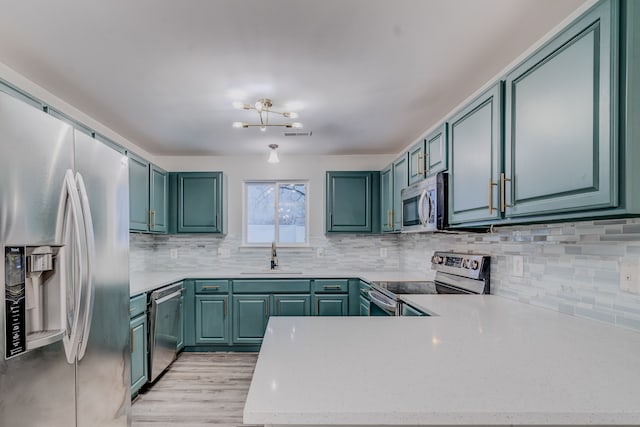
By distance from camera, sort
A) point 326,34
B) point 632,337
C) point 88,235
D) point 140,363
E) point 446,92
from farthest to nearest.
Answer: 1. point 140,363
2. point 446,92
3. point 326,34
4. point 88,235
5. point 632,337

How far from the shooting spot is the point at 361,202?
3781 millimetres

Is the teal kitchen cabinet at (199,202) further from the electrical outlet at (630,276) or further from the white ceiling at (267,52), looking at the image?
the electrical outlet at (630,276)

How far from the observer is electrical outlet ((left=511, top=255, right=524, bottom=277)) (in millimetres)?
1875

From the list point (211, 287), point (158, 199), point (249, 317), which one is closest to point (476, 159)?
point (249, 317)

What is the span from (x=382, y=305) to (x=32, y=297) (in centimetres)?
197

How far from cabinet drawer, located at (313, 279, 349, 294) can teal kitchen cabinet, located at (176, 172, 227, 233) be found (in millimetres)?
1265

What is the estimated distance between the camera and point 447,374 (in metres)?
→ 0.89

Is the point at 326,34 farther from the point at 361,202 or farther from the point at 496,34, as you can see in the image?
the point at 361,202

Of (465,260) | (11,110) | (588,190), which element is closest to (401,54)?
(588,190)

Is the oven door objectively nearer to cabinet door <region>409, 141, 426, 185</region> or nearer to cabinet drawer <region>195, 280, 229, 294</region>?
cabinet door <region>409, 141, 426, 185</region>

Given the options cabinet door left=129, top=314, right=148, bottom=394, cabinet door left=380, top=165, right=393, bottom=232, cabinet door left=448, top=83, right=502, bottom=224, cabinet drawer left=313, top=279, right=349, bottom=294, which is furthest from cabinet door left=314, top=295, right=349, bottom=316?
cabinet door left=448, top=83, right=502, bottom=224

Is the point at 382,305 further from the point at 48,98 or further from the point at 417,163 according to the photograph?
the point at 48,98

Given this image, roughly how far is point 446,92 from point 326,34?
1.06 meters

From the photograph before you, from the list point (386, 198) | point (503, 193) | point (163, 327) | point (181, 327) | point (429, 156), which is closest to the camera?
point (503, 193)
